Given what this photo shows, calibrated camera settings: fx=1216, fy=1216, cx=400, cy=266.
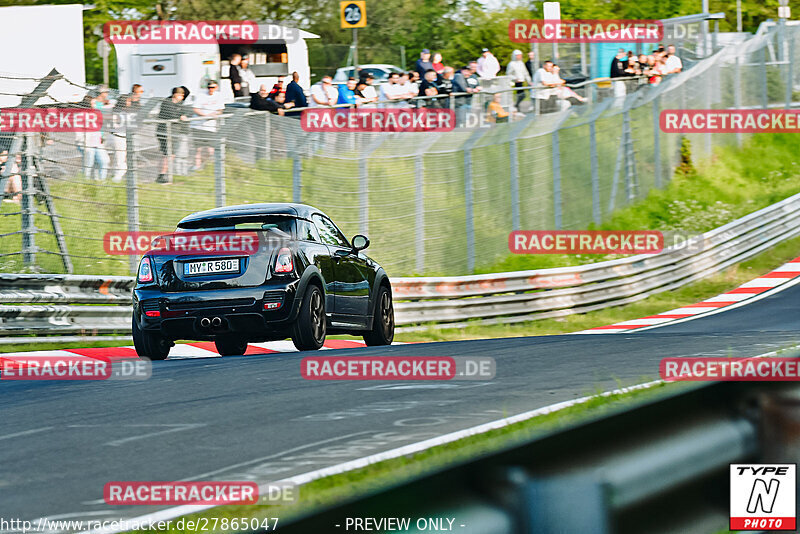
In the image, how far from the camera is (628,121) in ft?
78.0

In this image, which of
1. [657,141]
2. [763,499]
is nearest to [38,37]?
[657,141]

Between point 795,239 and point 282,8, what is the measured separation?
37.8m

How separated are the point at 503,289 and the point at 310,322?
777 centimetres

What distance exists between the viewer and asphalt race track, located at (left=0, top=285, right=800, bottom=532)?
187 inches

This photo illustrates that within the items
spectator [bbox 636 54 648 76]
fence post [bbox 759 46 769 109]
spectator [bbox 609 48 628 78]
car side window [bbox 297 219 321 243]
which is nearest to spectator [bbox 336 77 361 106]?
spectator [bbox 609 48 628 78]

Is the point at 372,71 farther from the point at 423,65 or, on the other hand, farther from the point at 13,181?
the point at 13,181

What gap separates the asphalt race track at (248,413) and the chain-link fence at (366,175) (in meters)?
4.23

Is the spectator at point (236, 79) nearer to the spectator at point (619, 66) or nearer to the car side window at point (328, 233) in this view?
the car side window at point (328, 233)

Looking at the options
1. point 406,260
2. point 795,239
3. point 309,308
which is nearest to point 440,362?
point 309,308

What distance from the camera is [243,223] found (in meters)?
10.5

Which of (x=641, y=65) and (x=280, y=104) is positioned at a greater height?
(x=641, y=65)

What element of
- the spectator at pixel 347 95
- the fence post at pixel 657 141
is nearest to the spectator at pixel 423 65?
the spectator at pixel 347 95

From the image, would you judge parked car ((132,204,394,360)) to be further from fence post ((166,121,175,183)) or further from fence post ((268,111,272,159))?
fence post ((268,111,272,159))

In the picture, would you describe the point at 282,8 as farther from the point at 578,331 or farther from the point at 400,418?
the point at 400,418
